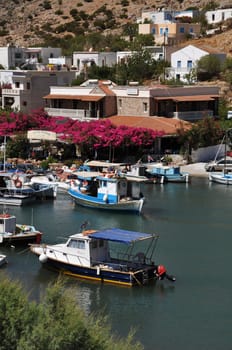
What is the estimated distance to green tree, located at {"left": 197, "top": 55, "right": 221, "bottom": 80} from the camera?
74.6m

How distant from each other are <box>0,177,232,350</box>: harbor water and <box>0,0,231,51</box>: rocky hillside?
73659 millimetres

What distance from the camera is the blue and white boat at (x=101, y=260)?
28609 mm

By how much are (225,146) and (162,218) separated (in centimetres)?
1708

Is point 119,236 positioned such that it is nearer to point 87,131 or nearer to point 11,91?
point 87,131

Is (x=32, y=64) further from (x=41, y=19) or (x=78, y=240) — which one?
(x=78, y=240)

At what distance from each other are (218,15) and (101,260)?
77.3 m

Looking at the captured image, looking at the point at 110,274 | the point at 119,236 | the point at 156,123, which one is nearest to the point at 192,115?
the point at 156,123

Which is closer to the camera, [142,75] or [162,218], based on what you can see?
[162,218]

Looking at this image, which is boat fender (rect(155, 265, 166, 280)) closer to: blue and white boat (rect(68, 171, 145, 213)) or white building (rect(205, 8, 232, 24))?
blue and white boat (rect(68, 171, 145, 213))

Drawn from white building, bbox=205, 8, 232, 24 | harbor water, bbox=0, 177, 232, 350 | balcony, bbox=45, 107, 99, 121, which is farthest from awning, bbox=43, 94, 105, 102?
white building, bbox=205, 8, 232, 24

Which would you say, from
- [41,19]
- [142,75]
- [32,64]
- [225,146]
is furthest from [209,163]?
[41,19]

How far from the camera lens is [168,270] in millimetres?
30453

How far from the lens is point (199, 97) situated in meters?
63.0

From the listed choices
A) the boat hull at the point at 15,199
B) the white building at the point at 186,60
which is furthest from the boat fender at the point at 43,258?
the white building at the point at 186,60
